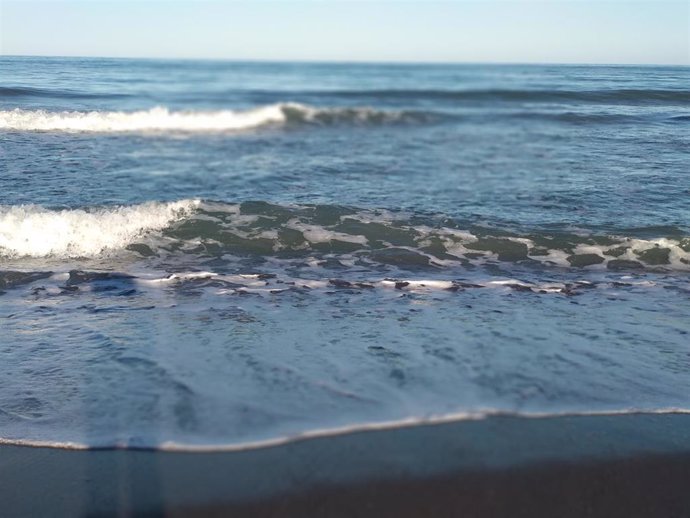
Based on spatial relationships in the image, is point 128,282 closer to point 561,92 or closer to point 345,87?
point 345,87

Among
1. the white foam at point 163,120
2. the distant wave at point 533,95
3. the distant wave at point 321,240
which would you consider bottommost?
the distant wave at point 321,240

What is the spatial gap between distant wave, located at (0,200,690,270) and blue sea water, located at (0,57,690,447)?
0.12 feet

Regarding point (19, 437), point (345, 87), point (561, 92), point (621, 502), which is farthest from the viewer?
point (561, 92)

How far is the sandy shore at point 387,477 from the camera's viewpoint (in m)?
3.01

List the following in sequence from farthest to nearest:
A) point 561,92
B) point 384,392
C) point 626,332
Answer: point 561,92
point 626,332
point 384,392

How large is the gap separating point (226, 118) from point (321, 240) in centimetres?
631

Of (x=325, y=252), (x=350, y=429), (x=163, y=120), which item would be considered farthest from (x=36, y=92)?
(x=350, y=429)

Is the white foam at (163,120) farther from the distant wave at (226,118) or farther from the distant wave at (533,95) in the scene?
the distant wave at (533,95)

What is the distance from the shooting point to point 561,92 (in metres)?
16.3

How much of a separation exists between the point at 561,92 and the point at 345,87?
18.0ft

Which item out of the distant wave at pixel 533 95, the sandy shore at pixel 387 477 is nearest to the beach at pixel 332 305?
the sandy shore at pixel 387 477

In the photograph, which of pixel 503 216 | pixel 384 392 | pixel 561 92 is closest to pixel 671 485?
pixel 384 392

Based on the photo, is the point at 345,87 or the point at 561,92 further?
the point at 561,92

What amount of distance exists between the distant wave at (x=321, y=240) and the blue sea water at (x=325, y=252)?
37mm
